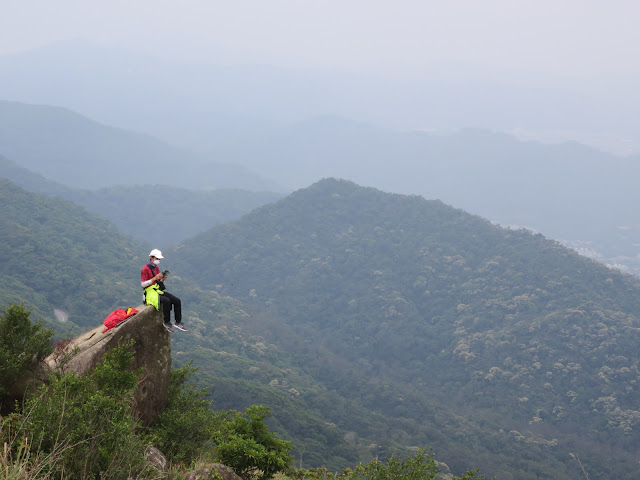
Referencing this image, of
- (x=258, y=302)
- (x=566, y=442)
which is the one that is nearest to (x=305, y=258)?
(x=258, y=302)

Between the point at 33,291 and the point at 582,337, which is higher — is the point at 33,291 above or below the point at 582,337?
below

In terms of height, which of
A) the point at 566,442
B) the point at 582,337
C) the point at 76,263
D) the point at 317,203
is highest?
the point at 317,203

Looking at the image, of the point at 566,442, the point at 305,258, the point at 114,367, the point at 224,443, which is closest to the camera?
the point at 114,367

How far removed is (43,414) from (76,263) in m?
99.7

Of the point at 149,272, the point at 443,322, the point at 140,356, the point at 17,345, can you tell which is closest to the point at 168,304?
the point at 149,272

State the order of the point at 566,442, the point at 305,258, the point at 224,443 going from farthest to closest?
the point at 305,258
the point at 566,442
the point at 224,443

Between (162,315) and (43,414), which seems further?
(162,315)

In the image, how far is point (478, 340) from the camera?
10325 cm

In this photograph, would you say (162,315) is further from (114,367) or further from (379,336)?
(379,336)

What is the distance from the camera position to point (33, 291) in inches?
3236

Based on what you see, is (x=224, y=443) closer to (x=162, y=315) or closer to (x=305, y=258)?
(x=162, y=315)

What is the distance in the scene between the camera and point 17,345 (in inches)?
470

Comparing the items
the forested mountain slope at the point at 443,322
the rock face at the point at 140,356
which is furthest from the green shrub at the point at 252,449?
the forested mountain slope at the point at 443,322

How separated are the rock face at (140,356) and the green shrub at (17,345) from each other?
0.91 ft
